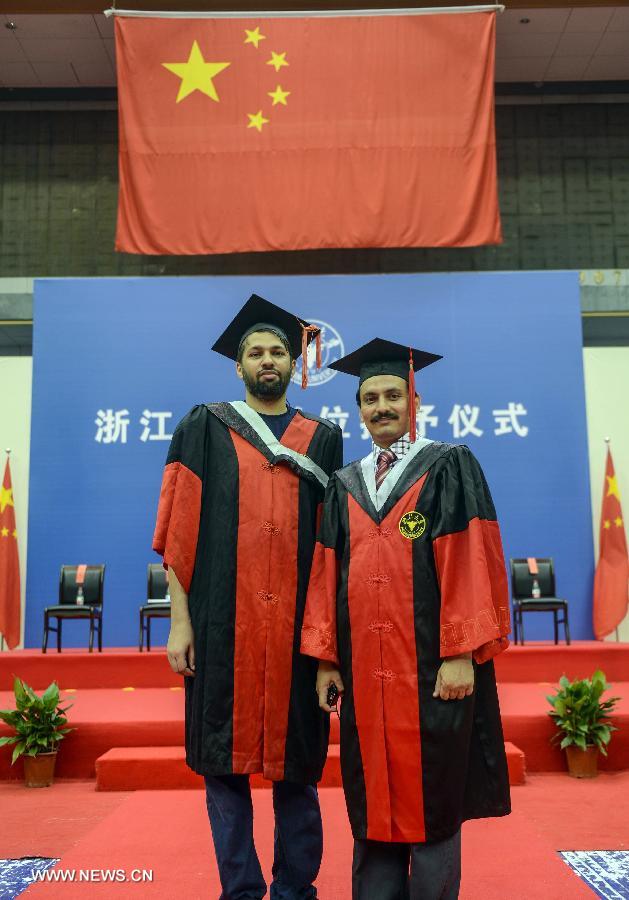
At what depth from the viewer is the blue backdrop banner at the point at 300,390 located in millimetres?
6676

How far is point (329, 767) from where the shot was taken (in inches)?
140

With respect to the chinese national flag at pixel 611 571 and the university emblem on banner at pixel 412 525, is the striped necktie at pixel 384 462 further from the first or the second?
the chinese national flag at pixel 611 571

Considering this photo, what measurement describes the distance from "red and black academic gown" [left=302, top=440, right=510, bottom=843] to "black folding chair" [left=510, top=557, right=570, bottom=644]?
4308 millimetres

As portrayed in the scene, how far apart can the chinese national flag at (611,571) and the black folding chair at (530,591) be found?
403 mm

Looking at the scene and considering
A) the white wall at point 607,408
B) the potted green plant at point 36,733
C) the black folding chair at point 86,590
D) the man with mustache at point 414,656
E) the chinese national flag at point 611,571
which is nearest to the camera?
the man with mustache at point 414,656

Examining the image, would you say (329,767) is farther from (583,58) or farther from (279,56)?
(583,58)

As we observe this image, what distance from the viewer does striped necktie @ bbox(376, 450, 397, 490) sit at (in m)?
1.98

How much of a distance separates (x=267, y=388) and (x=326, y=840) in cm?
157

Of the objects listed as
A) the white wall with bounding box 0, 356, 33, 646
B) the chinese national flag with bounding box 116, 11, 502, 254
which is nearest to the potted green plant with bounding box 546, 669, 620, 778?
the chinese national flag with bounding box 116, 11, 502, 254

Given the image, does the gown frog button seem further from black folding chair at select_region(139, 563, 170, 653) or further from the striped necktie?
black folding chair at select_region(139, 563, 170, 653)

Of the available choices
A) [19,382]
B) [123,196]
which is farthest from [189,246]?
[19,382]

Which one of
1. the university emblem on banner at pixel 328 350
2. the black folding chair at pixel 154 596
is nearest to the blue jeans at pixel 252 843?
the black folding chair at pixel 154 596

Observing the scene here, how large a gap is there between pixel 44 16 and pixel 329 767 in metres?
7.30

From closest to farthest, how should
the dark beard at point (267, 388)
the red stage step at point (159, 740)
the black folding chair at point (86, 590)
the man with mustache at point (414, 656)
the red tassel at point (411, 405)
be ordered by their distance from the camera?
1. the man with mustache at point (414, 656)
2. the red tassel at point (411, 405)
3. the dark beard at point (267, 388)
4. the red stage step at point (159, 740)
5. the black folding chair at point (86, 590)
